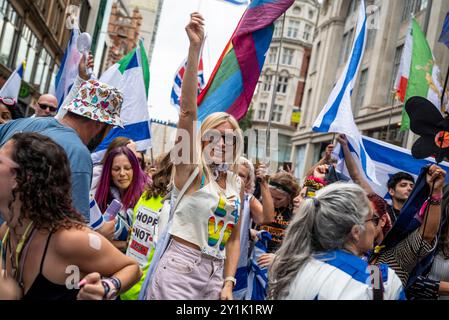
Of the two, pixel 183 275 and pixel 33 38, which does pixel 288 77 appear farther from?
pixel 183 275

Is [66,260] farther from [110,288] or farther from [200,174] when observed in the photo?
[200,174]

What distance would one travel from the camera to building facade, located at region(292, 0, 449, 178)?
1923 cm

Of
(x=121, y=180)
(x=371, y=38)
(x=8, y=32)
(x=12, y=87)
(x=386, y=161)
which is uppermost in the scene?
(x=371, y=38)

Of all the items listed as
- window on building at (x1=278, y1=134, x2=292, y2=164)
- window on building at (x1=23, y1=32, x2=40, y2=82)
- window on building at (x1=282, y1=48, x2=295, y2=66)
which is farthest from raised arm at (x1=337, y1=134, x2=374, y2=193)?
window on building at (x1=282, y1=48, x2=295, y2=66)

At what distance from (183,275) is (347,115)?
10.8 feet

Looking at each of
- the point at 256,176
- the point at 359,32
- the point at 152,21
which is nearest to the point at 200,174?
the point at 256,176

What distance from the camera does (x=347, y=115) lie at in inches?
229

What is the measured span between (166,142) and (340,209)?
15.5 metres

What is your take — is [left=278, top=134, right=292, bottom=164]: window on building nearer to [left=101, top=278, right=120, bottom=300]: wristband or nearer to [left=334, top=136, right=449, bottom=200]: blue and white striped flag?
[left=334, top=136, right=449, bottom=200]: blue and white striped flag

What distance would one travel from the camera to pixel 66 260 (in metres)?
2.19

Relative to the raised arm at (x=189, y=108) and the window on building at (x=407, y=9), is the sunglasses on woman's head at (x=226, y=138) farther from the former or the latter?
the window on building at (x=407, y=9)

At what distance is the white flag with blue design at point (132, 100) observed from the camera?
272 inches

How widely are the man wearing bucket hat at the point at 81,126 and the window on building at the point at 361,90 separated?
25319mm

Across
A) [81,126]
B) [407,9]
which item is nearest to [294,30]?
[407,9]
